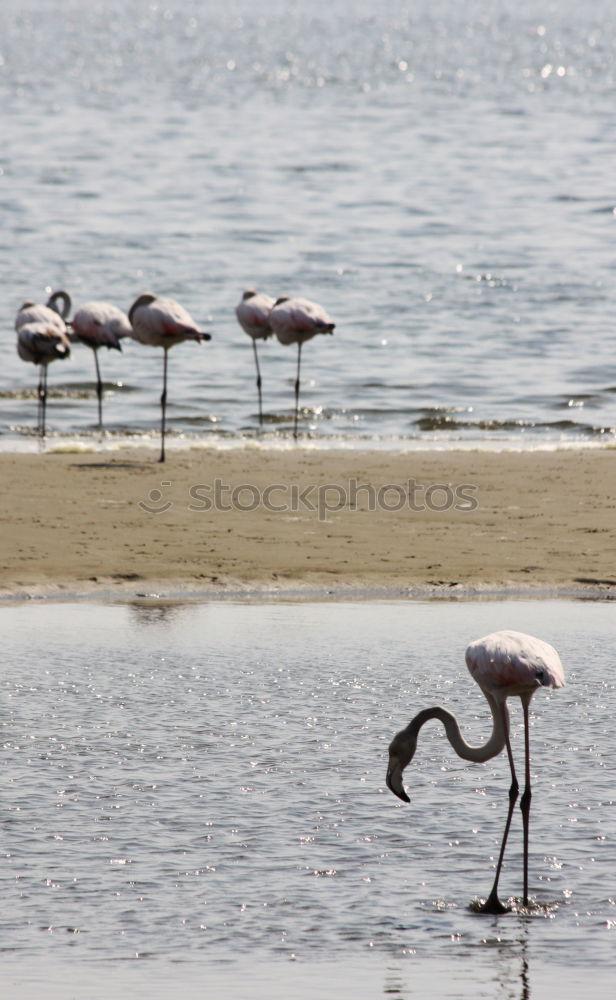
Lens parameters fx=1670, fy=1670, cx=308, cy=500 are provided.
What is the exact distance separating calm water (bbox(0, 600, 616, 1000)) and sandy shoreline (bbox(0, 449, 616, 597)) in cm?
184

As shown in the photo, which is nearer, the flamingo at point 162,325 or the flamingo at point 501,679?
the flamingo at point 501,679

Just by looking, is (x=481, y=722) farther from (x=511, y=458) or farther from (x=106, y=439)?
(x=106, y=439)

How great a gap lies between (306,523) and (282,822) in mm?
7588

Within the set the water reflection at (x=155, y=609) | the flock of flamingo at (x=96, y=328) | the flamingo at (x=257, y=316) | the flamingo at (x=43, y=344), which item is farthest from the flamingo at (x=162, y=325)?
the water reflection at (x=155, y=609)

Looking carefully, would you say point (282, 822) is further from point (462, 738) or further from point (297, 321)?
point (297, 321)


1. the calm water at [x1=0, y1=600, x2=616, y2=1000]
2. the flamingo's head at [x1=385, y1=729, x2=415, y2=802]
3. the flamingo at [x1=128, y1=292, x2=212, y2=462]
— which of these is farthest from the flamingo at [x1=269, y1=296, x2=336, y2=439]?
the flamingo's head at [x1=385, y1=729, x2=415, y2=802]

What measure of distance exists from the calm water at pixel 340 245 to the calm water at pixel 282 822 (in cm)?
1050

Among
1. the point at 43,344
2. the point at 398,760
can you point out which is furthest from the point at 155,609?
the point at 43,344

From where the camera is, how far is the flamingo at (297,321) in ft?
73.3

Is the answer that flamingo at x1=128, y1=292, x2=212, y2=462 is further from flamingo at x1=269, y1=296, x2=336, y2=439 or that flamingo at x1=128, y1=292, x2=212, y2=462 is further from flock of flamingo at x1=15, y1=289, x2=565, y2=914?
flamingo at x1=269, y1=296, x2=336, y2=439

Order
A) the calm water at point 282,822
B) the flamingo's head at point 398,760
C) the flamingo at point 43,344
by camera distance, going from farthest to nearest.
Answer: the flamingo at point 43,344 → the flamingo's head at point 398,760 → the calm water at point 282,822

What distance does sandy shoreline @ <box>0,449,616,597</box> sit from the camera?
1376 cm

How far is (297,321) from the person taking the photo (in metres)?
22.4

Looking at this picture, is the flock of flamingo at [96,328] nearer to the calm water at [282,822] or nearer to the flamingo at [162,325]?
the flamingo at [162,325]
